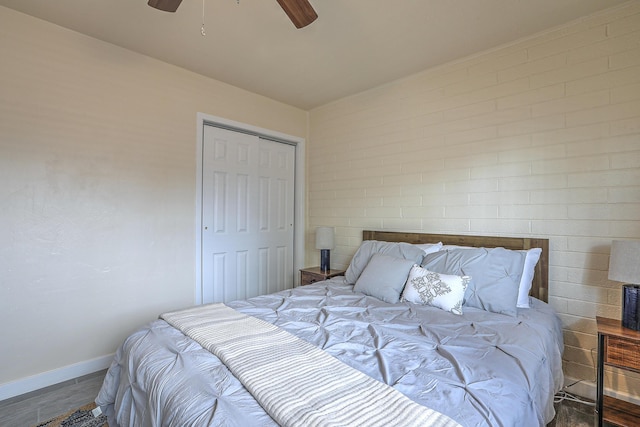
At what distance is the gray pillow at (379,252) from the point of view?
2477 mm

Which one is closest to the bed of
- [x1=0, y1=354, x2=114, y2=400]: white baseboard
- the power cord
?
the power cord

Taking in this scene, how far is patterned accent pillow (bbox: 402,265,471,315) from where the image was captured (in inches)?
75.5

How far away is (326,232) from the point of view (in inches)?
135

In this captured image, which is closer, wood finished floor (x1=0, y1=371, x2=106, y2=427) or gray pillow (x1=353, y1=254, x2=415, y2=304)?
wood finished floor (x1=0, y1=371, x2=106, y2=427)

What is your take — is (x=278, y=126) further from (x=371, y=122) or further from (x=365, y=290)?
(x=365, y=290)

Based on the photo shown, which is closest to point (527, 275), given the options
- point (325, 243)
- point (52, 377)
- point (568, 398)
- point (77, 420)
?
point (568, 398)

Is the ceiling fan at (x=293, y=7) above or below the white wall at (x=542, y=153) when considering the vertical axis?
above

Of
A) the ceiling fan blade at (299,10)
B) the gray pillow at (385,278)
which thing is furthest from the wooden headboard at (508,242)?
the ceiling fan blade at (299,10)

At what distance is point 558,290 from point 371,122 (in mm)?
2253

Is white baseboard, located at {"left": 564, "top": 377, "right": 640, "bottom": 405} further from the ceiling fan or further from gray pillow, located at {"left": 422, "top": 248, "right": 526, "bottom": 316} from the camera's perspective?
the ceiling fan

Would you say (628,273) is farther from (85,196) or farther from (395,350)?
(85,196)

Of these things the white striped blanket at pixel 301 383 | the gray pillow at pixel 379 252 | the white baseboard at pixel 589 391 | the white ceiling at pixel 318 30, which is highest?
the white ceiling at pixel 318 30

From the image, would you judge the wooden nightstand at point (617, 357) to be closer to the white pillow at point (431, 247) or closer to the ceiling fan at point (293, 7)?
the white pillow at point (431, 247)

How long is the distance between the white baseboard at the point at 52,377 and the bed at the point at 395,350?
1.06 m
